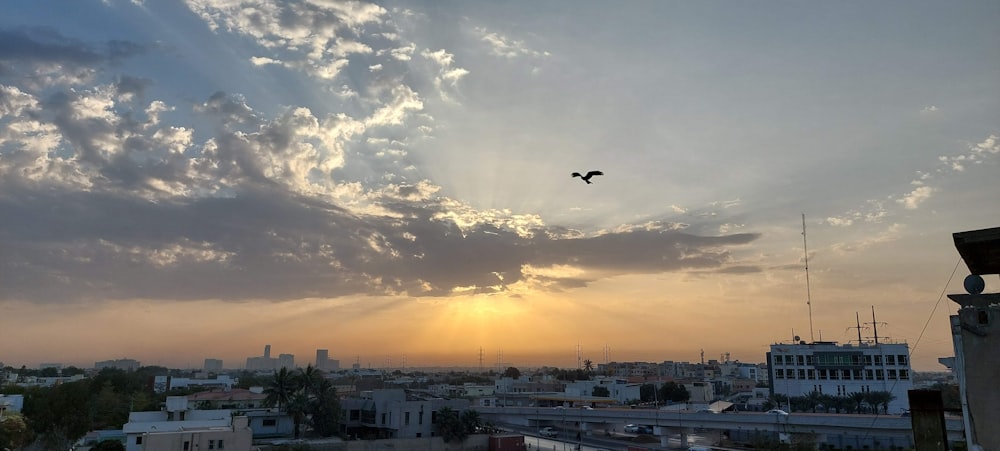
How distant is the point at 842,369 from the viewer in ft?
398

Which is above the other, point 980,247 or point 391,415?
point 980,247

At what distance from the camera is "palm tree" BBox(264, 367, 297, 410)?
255ft

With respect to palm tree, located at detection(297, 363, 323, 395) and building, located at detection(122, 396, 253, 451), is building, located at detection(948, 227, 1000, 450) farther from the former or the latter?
palm tree, located at detection(297, 363, 323, 395)

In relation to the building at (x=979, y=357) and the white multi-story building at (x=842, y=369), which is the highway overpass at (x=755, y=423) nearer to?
the white multi-story building at (x=842, y=369)

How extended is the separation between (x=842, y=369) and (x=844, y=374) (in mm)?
1021

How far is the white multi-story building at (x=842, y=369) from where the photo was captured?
118 metres

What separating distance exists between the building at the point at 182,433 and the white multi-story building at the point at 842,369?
335 feet

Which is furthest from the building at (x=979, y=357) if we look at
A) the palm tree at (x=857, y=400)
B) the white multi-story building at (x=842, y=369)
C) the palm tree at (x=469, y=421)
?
the white multi-story building at (x=842, y=369)

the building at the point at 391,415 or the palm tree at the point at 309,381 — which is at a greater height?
the palm tree at the point at 309,381

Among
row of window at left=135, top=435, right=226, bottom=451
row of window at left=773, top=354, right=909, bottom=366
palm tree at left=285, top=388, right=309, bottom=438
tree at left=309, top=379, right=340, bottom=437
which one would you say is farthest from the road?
row of window at left=135, top=435, right=226, bottom=451

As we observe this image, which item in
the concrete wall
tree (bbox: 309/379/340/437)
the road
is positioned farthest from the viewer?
the road

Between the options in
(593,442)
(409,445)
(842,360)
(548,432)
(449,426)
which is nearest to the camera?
(409,445)

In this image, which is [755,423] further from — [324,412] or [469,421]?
[324,412]

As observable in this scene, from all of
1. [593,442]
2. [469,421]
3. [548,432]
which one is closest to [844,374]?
[593,442]
